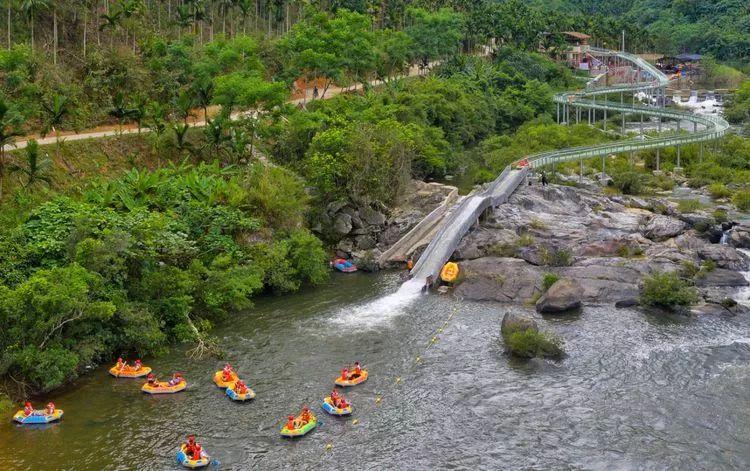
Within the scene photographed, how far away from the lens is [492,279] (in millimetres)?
50750

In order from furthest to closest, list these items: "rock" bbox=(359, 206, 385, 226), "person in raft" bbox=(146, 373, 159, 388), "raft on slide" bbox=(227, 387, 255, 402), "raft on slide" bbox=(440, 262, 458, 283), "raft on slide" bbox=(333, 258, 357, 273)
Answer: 1. "rock" bbox=(359, 206, 385, 226)
2. "raft on slide" bbox=(333, 258, 357, 273)
3. "raft on slide" bbox=(440, 262, 458, 283)
4. "person in raft" bbox=(146, 373, 159, 388)
5. "raft on slide" bbox=(227, 387, 255, 402)

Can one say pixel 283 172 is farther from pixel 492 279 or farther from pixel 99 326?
pixel 99 326

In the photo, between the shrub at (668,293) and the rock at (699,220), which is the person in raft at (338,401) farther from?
the rock at (699,220)

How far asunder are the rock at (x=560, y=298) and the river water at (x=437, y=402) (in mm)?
961

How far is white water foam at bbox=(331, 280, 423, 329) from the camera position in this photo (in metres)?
45.2

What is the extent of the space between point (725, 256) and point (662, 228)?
6.34m

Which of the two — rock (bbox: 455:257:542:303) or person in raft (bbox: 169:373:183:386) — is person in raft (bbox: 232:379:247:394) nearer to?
person in raft (bbox: 169:373:183:386)

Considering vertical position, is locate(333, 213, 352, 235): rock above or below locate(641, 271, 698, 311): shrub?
above

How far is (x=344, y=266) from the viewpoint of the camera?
55562mm

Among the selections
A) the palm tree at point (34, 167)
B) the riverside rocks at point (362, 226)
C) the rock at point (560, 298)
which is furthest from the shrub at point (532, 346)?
the palm tree at point (34, 167)

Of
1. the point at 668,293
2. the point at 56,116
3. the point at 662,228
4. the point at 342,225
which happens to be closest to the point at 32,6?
the point at 56,116

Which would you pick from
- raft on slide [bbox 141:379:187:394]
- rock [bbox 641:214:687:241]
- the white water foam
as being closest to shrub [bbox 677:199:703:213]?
rock [bbox 641:214:687:241]

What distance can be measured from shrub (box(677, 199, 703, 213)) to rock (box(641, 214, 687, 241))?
5.67 m

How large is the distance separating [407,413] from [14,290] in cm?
1791
